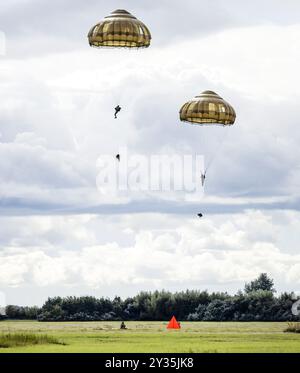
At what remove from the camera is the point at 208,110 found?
86.6 m

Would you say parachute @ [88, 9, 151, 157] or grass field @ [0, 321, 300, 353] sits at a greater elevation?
parachute @ [88, 9, 151, 157]

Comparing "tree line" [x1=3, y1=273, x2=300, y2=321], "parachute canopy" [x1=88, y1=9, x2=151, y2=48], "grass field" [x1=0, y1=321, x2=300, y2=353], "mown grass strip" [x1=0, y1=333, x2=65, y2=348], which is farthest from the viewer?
"tree line" [x1=3, y1=273, x2=300, y2=321]

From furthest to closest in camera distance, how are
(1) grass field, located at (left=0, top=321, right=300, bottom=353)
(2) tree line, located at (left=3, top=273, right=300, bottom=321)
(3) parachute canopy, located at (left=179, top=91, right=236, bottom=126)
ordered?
(2) tree line, located at (left=3, top=273, right=300, bottom=321) < (3) parachute canopy, located at (left=179, top=91, right=236, bottom=126) < (1) grass field, located at (left=0, top=321, right=300, bottom=353)

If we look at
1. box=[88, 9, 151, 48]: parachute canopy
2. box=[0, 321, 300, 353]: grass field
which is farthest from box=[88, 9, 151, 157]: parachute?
box=[0, 321, 300, 353]: grass field

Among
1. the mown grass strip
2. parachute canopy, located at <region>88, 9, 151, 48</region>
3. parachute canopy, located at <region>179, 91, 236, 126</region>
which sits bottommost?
the mown grass strip

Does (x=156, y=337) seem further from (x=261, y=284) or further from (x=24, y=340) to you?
(x=261, y=284)

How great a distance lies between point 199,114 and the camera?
86688 millimetres

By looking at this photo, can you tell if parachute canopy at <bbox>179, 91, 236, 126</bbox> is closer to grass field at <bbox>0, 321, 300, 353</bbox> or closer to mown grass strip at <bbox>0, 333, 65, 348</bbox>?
grass field at <bbox>0, 321, 300, 353</bbox>

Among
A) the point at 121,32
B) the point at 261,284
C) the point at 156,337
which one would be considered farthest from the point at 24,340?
the point at 261,284

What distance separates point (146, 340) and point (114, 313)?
1216 inches

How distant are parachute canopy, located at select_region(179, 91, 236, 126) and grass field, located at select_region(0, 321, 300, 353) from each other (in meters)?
16.6

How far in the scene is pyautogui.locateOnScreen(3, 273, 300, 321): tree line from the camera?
111 m

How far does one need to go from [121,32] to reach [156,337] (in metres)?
23.4
